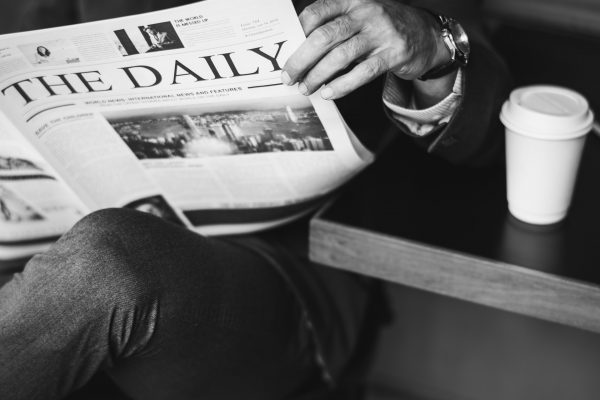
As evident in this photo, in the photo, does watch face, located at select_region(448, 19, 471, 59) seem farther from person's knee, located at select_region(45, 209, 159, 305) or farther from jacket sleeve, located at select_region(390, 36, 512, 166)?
person's knee, located at select_region(45, 209, 159, 305)

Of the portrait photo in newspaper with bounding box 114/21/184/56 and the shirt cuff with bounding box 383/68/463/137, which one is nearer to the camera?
the portrait photo in newspaper with bounding box 114/21/184/56

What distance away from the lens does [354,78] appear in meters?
0.71

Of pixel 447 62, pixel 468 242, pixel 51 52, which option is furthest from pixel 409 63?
pixel 51 52

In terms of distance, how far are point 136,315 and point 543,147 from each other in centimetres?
46

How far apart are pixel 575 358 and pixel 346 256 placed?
0.76 metres

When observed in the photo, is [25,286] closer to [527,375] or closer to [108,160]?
[108,160]

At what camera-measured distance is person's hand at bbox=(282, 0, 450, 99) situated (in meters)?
0.69

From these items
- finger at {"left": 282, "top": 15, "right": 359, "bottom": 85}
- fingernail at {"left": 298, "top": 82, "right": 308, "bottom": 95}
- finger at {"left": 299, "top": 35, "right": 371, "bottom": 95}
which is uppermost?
finger at {"left": 282, "top": 15, "right": 359, "bottom": 85}

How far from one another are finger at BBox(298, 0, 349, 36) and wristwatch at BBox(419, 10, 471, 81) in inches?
5.7

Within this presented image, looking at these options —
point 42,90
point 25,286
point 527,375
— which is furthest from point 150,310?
point 527,375

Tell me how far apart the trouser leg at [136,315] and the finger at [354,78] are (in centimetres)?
24

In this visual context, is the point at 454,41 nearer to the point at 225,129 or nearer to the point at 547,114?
the point at 547,114

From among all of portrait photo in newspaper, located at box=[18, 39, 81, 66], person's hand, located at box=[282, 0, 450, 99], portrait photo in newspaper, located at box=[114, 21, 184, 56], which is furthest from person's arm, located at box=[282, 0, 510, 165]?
portrait photo in newspaper, located at box=[18, 39, 81, 66]

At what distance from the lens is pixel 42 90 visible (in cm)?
80
